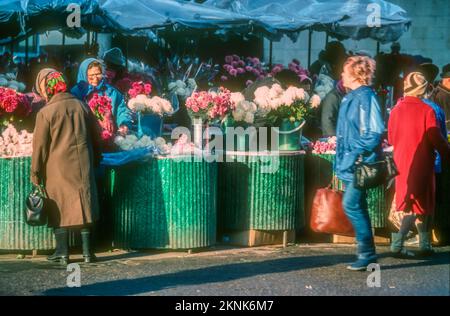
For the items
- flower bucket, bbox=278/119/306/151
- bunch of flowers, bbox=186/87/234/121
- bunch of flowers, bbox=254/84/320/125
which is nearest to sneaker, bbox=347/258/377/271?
flower bucket, bbox=278/119/306/151

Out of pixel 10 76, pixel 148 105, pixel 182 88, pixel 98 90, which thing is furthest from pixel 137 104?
pixel 10 76

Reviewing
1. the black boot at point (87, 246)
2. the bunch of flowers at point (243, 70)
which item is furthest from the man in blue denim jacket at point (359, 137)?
the bunch of flowers at point (243, 70)

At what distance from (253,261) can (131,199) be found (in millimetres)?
1367

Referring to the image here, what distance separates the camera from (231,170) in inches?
400

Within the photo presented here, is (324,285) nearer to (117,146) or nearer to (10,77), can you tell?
(117,146)

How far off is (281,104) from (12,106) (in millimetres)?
2791

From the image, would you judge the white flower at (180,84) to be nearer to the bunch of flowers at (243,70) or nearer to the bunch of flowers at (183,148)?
the bunch of flowers at (243,70)

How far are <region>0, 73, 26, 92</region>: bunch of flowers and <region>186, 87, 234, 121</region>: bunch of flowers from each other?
2608 mm

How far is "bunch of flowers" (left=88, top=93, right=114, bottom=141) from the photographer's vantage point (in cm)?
995

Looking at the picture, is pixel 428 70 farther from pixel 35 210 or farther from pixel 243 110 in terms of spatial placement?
pixel 35 210

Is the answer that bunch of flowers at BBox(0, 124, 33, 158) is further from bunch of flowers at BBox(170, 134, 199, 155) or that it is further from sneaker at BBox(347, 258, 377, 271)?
sneaker at BBox(347, 258, 377, 271)

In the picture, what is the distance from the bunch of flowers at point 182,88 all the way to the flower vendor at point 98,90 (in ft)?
6.44

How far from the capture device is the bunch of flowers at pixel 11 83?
1194cm

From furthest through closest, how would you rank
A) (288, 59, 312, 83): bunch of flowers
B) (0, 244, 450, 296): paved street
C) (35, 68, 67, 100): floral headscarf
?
(288, 59, 312, 83): bunch of flowers, (35, 68, 67, 100): floral headscarf, (0, 244, 450, 296): paved street
